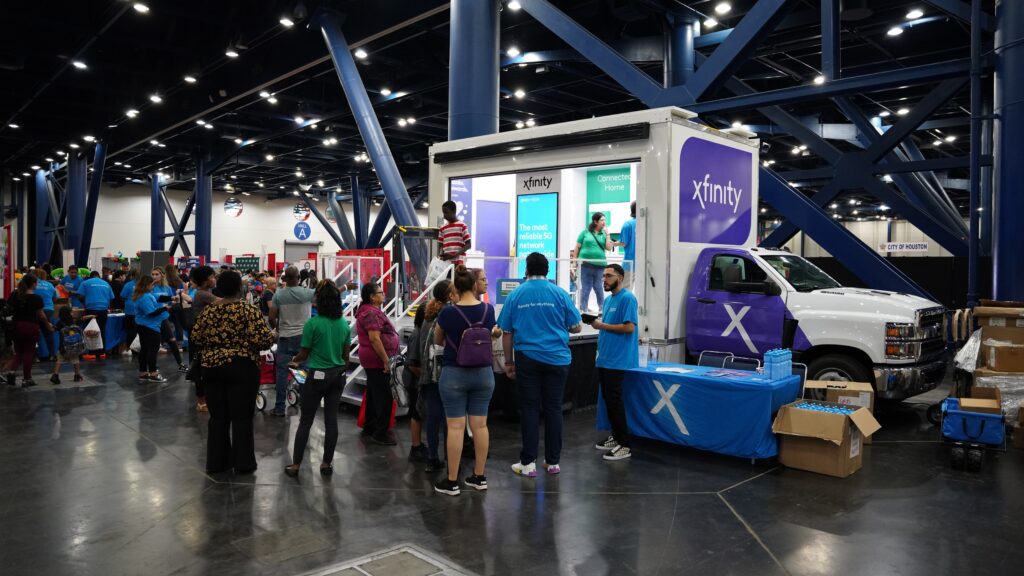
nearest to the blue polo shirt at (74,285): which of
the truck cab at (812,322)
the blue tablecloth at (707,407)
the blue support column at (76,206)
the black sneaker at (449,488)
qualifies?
the blue support column at (76,206)

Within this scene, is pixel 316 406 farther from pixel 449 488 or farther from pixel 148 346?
pixel 148 346

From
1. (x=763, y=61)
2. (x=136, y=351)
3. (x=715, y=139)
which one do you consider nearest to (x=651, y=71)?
(x=763, y=61)

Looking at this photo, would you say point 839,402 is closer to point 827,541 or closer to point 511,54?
point 827,541

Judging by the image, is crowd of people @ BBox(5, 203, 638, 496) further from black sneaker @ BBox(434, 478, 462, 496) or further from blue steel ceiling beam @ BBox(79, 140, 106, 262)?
blue steel ceiling beam @ BBox(79, 140, 106, 262)

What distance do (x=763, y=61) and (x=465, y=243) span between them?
10.4 metres

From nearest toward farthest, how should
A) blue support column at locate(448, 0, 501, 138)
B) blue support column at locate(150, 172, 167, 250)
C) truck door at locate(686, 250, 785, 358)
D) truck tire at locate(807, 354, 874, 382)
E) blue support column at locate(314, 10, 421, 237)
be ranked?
truck tire at locate(807, 354, 874, 382)
truck door at locate(686, 250, 785, 358)
blue support column at locate(448, 0, 501, 138)
blue support column at locate(314, 10, 421, 237)
blue support column at locate(150, 172, 167, 250)

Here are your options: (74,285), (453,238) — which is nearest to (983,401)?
(453,238)

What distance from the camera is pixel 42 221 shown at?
3338 centimetres

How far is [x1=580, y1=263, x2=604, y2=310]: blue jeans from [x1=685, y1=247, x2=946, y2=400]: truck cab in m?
1.58

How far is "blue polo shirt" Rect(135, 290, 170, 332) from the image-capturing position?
10.0 m

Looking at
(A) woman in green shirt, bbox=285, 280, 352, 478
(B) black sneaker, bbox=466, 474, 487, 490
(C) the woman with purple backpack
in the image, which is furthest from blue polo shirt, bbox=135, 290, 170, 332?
(B) black sneaker, bbox=466, 474, 487, 490

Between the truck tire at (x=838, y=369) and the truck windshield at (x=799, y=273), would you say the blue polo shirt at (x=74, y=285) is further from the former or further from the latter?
the truck tire at (x=838, y=369)

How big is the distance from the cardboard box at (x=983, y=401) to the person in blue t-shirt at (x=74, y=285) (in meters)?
14.7

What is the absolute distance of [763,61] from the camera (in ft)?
51.8
